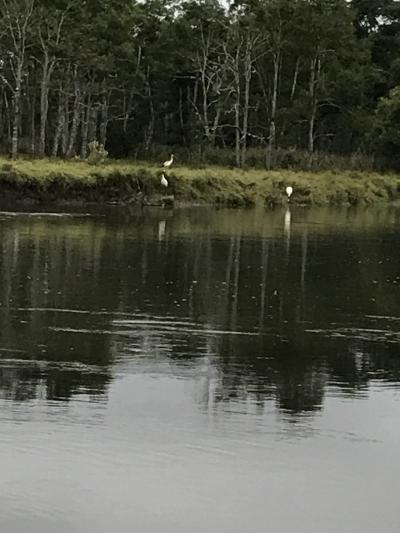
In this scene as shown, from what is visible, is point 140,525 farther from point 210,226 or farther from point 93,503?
point 210,226

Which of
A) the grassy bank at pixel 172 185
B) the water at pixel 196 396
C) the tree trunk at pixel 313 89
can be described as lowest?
the water at pixel 196 396

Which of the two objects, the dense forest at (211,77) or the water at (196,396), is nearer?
the water at (196,396)

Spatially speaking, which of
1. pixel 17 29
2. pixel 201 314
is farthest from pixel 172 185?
pixel 201 314

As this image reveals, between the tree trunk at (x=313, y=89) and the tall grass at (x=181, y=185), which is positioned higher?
the tree trunk at (x=313, y=89)

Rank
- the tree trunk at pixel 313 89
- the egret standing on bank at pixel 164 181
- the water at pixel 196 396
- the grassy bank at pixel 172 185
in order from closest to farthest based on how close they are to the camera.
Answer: the water at pixel 196 396, the grassy bank at pixel 172 185, the egret standing on bank at pixel 164 181, the tree trunk at pixel 313 89

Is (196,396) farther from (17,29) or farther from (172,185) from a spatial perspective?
(17,29)

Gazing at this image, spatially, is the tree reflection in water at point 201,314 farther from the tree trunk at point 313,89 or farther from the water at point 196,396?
the tree trunk at point 313,89

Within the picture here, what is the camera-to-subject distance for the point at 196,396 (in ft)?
30.4

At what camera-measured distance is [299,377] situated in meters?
10.2

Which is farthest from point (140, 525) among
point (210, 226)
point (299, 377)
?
point (210, 226)

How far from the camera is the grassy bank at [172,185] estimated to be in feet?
119

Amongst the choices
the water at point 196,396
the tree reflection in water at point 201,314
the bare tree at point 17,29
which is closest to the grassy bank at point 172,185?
the bare tree at point 17,29

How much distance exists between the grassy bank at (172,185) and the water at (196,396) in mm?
16948

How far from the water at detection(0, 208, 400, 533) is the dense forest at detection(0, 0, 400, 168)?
3870 centimetres
